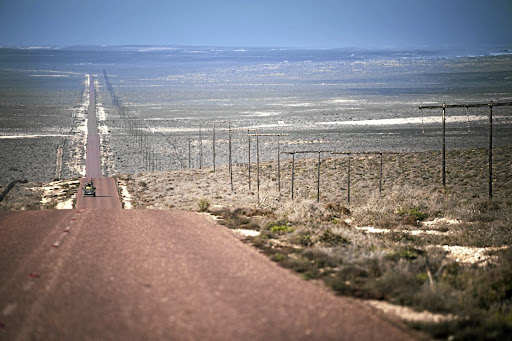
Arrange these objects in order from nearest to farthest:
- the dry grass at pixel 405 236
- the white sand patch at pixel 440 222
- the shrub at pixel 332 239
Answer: the dry grass at pixel 405 236, the shrub at pixel 332 239, the white sand patch at pixel 440 222

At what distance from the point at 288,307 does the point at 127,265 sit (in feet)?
12.5

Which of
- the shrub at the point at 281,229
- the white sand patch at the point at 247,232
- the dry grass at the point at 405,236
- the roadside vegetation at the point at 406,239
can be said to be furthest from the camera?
the shrub at the point at 281,229

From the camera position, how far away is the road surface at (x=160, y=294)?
8477mm

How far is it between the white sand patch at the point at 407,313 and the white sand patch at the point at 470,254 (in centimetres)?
443

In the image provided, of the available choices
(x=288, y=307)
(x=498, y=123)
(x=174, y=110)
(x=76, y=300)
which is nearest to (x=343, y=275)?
(x=288, y=307)

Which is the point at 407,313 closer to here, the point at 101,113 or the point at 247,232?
the point at 247,232

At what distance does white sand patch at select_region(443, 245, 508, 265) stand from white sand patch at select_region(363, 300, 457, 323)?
4.43 metres

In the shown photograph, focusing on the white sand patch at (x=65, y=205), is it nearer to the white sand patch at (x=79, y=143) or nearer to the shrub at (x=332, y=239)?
the white sand patch at (x=79, y=143)

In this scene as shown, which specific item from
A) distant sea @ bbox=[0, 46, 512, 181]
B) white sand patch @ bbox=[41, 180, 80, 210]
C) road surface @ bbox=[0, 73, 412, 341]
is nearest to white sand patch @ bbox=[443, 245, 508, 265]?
road surface @ bbox=[0, 73, 412, 341]

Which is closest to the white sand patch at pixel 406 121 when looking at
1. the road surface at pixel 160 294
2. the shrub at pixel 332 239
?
the shrub at pixel 332 239

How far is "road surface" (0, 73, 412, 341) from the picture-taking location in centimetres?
848

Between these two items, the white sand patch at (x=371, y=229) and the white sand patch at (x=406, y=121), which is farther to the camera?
the white sand patch at (x=406, y=121)

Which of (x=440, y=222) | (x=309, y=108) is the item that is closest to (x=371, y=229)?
(x=440, y=222)

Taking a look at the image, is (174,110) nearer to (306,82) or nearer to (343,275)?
(306,82)
